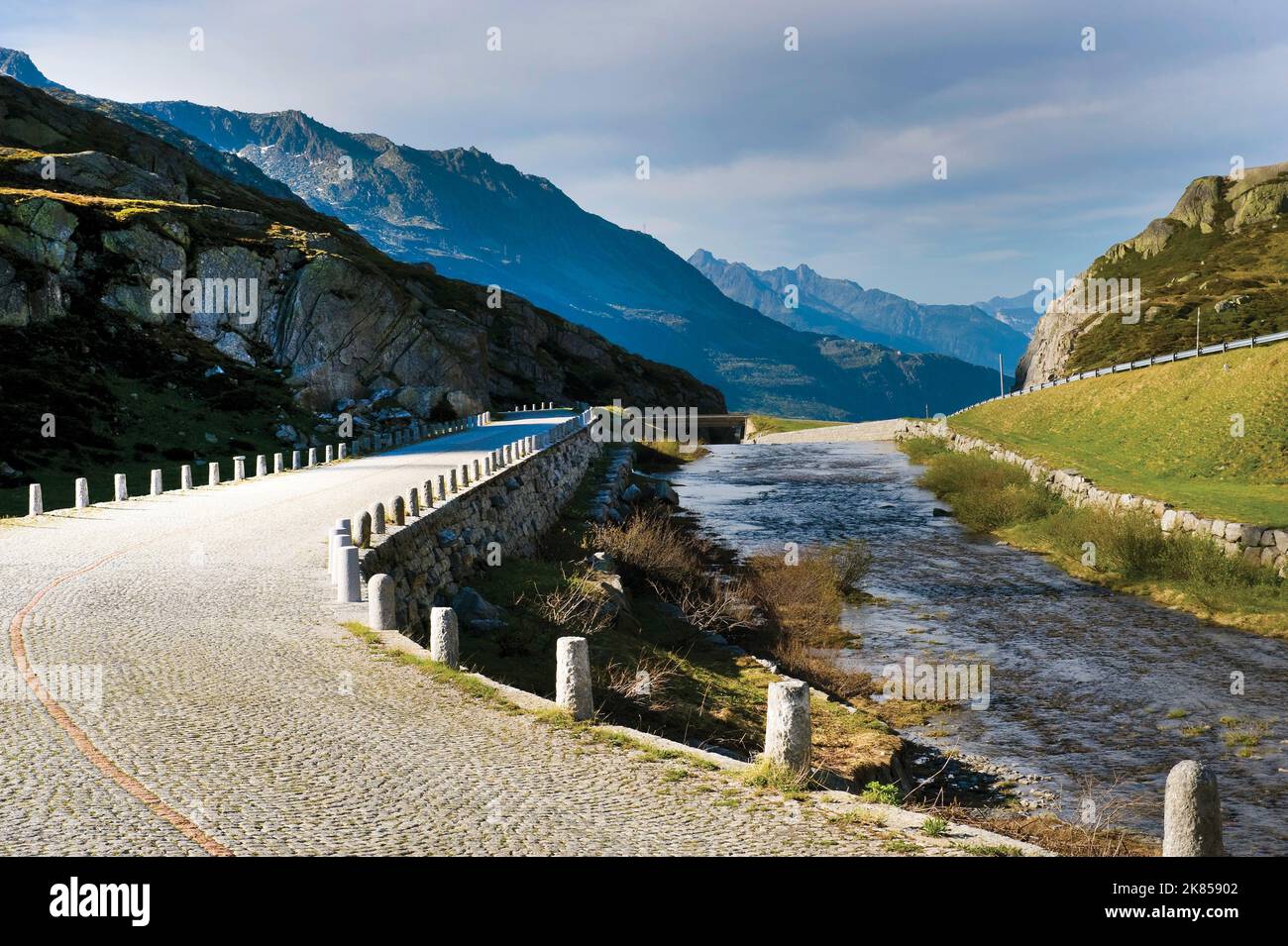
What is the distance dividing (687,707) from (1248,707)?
360 inches

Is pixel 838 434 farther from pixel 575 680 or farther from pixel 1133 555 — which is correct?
pixel 575 680

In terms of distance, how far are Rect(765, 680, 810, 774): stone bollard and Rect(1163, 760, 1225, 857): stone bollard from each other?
2861 millimetres

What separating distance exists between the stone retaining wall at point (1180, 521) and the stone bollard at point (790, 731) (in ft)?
63.3

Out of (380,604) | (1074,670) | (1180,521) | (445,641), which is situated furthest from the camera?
(1180,521)

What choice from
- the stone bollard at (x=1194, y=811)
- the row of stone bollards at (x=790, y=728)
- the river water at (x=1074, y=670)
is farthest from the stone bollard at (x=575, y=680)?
the river water at (x=1074, y=670)

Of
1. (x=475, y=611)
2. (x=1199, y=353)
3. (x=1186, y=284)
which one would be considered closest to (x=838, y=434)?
(x=1199, y=353)

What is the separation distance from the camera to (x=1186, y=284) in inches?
4995

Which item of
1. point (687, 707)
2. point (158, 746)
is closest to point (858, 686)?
point (687, 707)

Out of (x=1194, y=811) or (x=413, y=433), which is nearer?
(x=1194, y=811)

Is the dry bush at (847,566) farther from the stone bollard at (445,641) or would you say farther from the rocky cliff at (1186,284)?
the rocky cliff at (1186,284)

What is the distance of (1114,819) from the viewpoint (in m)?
12.1

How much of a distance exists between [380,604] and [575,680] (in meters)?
4.00
